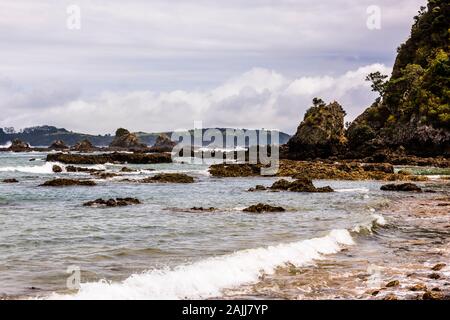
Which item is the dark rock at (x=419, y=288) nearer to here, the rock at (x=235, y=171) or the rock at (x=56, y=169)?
the rock at (x=235, y=171)

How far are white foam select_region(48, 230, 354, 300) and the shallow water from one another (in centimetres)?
2

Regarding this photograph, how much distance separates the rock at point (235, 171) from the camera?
54.2m

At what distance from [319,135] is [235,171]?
22924 mm

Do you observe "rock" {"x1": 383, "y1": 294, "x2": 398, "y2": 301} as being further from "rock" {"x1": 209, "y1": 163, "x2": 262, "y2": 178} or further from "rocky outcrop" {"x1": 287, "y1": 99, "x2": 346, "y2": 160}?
"rocky outcrop" {"x1": 287, "y1": 99, "x2": 346, "y2": 160}

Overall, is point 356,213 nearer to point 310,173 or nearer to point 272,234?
point 272,234

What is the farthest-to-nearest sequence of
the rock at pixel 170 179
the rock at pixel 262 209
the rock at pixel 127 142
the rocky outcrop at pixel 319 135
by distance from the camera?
the rock at pixel 127 142, the rocky outcrop at pixel 319 135, the rock at pixel 170 179, the rock at pixel 262 209

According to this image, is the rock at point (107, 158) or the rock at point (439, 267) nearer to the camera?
the rock at point (439, 267)

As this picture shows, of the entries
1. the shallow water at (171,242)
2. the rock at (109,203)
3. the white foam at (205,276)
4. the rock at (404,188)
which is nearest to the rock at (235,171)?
the rock at (404,188)

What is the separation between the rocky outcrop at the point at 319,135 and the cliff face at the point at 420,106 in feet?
7.54

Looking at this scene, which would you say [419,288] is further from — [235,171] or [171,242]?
[235,171]

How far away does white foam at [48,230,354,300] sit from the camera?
37.1 ft

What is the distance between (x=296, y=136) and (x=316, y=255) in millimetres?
61536
